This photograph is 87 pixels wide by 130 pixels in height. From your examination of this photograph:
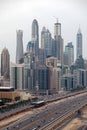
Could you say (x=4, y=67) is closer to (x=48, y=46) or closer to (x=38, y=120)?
(x=48, y=46)

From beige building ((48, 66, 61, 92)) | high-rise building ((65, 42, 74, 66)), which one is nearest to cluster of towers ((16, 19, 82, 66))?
high-rise building ((65, 42, 74, 66))

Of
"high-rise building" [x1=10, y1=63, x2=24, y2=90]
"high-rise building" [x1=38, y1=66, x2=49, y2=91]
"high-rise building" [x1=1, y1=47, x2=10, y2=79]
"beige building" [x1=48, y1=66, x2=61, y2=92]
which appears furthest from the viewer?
"high-rise building" [x1=1, y1=47, x2=10, y2=79]

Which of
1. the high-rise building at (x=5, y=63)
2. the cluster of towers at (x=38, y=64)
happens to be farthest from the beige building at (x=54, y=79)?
the high-rise building at (x=5, y=63)

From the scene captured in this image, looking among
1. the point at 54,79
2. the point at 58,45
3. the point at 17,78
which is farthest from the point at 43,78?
the point at 58,45

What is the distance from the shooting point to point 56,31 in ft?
323

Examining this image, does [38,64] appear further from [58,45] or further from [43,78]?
[58,45]

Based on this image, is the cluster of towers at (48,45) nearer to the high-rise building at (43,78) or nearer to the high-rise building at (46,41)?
the high-rise building at (46,41)

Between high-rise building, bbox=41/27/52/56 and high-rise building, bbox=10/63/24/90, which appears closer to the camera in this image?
high-rise building, bbox=10/63/24/90

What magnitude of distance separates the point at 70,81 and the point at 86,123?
50527mm

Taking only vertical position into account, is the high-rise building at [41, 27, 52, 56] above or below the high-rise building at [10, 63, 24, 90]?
above

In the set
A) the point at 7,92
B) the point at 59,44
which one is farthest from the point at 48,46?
the point at 7,92

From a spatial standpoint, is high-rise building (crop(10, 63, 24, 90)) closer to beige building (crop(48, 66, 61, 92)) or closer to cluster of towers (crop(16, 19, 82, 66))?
beige building (crop(48, 66, 61, 92))

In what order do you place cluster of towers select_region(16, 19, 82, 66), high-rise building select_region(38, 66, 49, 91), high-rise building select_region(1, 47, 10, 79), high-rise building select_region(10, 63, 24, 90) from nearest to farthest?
1. high-rise building select_region(38, 66, 49, 91)
2. high-rise building select_region(10, 63, 24, 90)
3. high-rise building select_region(1, 47, 10, 79)
4. cluster of towers select_region(16, 19, 82, 66)

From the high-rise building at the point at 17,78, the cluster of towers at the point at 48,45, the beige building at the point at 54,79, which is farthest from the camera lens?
the cluster of towers at the point at 48,45
